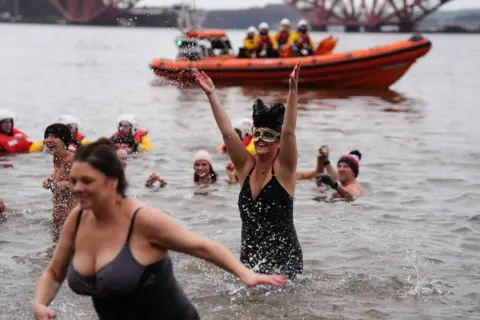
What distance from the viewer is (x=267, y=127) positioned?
6.03 metres

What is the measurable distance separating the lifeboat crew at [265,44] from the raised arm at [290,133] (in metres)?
20.0

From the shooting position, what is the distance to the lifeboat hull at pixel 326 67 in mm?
25094

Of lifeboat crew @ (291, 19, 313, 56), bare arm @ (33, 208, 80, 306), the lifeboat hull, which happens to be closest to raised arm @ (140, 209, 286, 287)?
bare arm @ (33, 208, 80, 306)

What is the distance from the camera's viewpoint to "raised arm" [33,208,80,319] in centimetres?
401

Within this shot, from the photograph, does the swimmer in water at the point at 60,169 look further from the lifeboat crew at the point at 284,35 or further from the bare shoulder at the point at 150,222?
the lifeboat crew at the point at 284,35

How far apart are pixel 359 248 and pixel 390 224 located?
1.26m

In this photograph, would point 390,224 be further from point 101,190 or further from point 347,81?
point 347,81

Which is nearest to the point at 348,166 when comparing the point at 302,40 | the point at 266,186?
the point at 266,186

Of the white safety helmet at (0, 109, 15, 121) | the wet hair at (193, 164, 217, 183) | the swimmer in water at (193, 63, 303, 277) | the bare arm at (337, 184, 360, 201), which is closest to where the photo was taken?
the swimmer in water at (193, 63, 303, 277)

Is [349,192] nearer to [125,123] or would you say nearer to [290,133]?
[125,123]

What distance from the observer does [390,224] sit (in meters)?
9.91

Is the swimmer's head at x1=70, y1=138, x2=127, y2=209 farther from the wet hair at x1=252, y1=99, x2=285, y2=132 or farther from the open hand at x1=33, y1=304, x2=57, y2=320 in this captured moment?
the wet hair at x1=252, y1=99, x2=285, y2=132

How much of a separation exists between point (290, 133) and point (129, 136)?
796cm

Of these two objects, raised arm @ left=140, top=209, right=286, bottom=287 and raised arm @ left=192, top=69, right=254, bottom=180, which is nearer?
raised arm @ left=140, top=209, right=286, bottom=287
